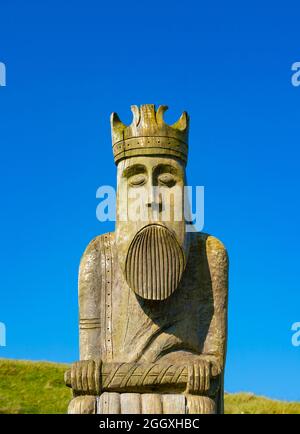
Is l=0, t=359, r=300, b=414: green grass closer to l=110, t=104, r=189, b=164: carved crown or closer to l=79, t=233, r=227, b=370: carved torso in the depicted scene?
l=79, t=233, r=227, b=370: carved torso

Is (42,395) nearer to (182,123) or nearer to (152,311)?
(152,311)

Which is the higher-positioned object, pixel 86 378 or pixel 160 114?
pixel 160 114

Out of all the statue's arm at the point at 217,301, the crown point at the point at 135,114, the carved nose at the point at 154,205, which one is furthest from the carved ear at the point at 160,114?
the statue's arm at the point at 217,301

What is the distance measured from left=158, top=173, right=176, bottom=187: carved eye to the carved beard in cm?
60

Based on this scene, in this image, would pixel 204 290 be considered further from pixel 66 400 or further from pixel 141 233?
pixel 66 400

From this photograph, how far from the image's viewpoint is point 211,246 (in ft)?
29.0

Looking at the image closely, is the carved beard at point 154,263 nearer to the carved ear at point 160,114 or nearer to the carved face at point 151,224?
the carved face at point 151,224

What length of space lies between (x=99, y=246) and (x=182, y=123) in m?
1.91

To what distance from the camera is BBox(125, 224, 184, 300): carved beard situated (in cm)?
825

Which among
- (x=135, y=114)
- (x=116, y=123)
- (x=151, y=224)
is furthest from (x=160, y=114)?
(x=151, y=224)

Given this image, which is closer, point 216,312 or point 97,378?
point 97,378

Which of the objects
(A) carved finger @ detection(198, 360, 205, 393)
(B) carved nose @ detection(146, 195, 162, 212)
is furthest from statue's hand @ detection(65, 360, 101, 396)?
(B) carved nose @ detection(146, 195, 162, 212)

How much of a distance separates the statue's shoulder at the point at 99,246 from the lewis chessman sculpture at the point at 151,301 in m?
0.01

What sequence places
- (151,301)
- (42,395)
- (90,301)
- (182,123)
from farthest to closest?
(42,395), (182,123), (90,301), (151,301)
